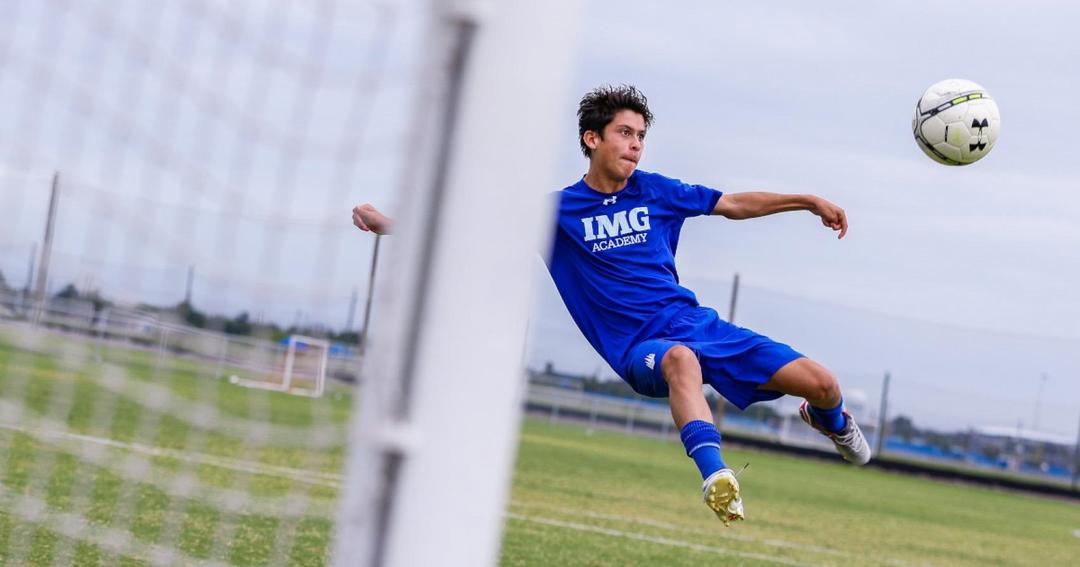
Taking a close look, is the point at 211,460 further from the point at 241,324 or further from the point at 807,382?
the point at 807,382

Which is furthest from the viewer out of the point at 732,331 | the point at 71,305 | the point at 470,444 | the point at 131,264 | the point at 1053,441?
the point at 1053,441

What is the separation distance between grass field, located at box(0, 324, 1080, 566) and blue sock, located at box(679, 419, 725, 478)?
4.41 feet

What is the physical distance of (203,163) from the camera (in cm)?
288

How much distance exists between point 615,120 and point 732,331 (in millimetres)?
1088

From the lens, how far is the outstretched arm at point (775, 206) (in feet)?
16.6

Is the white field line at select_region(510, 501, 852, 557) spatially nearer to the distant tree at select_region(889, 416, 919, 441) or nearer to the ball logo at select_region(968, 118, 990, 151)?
the ball logo at select_region(968, 118, 990, 151)

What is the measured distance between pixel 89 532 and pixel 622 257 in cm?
262

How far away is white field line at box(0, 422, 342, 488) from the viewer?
7.83 meters

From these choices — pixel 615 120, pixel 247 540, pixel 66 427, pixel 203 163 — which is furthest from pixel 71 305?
pixel 203 163

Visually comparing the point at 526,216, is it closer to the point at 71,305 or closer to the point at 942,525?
the point at 71,305

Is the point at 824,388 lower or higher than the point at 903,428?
higher

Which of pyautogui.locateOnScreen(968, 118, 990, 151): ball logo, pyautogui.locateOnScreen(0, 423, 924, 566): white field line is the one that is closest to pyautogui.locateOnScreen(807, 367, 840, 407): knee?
pyautogui.locateOnScreen(968, 118, 990, 151): ball logo

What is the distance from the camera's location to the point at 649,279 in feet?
17.8

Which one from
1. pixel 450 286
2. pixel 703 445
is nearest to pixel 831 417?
pixel 703 445
